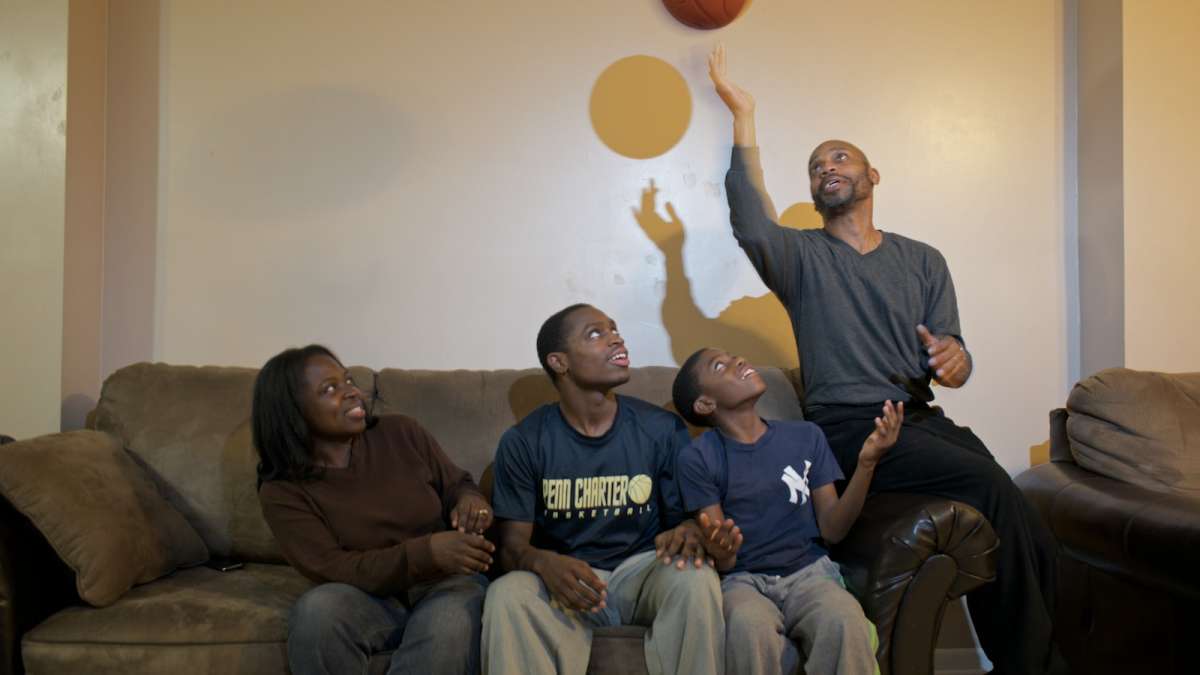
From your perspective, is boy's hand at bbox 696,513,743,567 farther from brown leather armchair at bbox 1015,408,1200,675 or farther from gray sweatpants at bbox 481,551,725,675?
brown leather armchair at bbox 1015,408,1200,675

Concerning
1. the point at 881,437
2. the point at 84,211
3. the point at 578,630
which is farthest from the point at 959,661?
the point at 84,211

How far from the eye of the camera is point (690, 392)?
8.29 feet

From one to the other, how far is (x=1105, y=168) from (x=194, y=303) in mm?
3199

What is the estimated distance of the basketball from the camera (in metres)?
3.31

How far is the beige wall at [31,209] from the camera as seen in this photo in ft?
10.0

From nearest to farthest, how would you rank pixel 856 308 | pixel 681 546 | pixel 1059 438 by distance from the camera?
pixel 681 546
pixel 856 308
pixel 1059 438

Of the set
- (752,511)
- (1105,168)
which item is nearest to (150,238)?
(752,511)

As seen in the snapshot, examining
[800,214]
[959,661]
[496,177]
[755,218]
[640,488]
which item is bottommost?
[959,661]

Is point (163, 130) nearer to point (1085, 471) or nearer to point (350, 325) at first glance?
point (350, 325)

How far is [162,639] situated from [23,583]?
0.34 m

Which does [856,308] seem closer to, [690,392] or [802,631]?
[690,392]

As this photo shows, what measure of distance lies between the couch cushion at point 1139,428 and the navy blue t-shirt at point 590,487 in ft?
4.25

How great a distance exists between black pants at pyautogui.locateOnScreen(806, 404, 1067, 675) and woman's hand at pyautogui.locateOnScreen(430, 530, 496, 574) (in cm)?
98

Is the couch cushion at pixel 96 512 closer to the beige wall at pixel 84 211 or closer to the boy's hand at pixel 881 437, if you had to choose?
the beige wall at pixel 84 211
